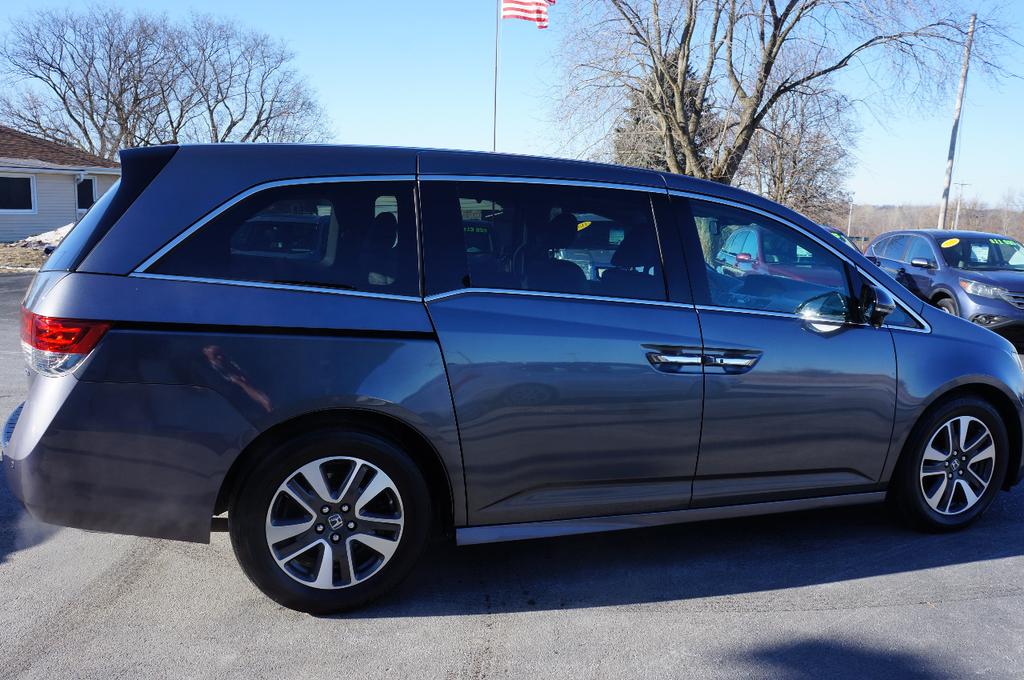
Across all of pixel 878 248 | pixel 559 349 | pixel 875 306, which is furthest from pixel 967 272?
pixel 559 349

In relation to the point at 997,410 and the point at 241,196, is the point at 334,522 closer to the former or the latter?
the point at 241,196

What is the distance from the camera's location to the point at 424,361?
3.26m

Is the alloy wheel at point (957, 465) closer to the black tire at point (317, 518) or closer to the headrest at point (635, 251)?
the headrest at point (635, 251)

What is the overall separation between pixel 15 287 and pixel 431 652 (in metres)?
16.6

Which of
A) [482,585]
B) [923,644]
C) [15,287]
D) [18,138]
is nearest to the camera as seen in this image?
[923,644]

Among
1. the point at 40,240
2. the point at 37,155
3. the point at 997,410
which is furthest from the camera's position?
the point at 37,155

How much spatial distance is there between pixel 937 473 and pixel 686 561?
4.71ft

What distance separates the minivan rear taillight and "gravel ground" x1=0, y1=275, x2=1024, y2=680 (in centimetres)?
105

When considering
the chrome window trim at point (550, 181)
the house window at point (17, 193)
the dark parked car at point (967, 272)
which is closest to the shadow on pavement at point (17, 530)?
the chrome window trim at point (550, 181)

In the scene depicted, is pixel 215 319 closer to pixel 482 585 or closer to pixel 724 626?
pixel 482 585

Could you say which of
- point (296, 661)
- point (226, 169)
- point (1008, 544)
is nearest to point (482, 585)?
point (296, 661)

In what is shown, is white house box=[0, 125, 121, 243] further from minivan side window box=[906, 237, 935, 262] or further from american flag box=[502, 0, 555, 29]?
minivan side window box=[906, 237, 935, 262]

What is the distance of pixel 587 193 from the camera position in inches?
146

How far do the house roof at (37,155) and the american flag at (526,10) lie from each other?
1812 centimetres
